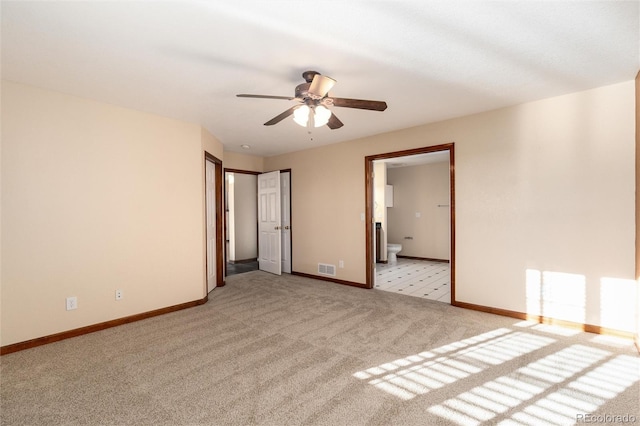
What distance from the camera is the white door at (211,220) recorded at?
4699 mm

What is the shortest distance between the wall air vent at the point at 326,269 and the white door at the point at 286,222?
2.71 feet

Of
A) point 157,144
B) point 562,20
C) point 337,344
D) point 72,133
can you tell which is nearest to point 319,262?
point 337,344

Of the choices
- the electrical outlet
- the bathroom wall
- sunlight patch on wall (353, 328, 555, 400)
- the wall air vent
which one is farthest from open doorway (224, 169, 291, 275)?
sunlight patch on wall (353, 328, 555, 400)

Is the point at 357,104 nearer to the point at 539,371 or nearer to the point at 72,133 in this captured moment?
the point at 539,371

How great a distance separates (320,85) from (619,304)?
353 cm

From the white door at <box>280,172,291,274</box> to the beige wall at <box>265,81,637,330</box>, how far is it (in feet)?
8.29

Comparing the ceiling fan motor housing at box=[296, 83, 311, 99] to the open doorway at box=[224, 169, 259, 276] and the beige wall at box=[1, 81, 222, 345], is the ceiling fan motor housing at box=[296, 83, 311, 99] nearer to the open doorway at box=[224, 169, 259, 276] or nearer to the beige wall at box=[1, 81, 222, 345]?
the beige wall at box=[1, 81, 222, 345]

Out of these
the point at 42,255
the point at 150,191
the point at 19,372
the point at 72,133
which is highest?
the point at 72,133

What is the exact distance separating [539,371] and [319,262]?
371cm

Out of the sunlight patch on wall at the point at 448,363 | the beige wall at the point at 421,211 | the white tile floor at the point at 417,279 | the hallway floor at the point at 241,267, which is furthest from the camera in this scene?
the beige wall at the point at 421,211

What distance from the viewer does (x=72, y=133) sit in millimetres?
3115

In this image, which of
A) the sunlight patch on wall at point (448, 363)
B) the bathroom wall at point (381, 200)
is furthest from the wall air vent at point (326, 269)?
the sunlight patch on wall at point (448, 363)

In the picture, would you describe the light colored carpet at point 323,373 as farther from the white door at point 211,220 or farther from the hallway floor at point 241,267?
the hallway floor at point 241,267

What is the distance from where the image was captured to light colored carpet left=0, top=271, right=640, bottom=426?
1.87 meters
